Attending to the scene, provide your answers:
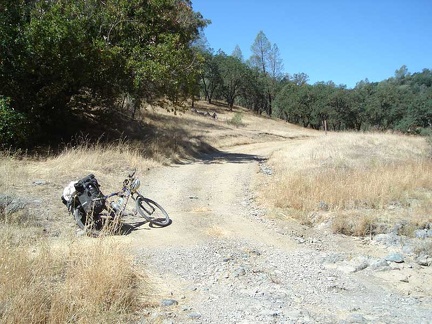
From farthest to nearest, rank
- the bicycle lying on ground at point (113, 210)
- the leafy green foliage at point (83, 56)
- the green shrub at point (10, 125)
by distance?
the leafy green foliage at point (83, 56) → the green shrub at point (10, 125) → the bicycle lying on ground at point (113, 210)

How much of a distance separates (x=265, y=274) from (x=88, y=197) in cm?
342

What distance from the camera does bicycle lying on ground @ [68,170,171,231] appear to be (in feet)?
21.5

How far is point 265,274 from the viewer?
5.41 meters

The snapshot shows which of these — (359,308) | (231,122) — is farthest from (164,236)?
(231,122)

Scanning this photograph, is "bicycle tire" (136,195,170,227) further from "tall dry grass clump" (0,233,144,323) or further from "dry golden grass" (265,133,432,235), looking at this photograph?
"dry golden grass" (265,133,432,235)

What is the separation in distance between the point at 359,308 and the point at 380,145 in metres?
18.3

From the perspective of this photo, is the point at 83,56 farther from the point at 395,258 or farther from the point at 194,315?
the point at 395,258

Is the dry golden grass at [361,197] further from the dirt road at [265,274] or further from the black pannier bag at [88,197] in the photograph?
the black pannier bag at [88,197]

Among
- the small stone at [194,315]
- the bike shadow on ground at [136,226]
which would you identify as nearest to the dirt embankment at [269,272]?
the small stone at [194,315]

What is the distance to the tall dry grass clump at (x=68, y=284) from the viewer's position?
3.46 m

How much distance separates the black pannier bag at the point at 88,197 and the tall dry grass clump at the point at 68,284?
68.9 inches

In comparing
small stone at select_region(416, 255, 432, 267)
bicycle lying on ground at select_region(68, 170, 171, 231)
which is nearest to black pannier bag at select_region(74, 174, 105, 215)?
bicycle lying on ground at select_region(68, 170, 171, 231)

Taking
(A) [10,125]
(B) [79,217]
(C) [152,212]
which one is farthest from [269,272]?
(A) [10,125]

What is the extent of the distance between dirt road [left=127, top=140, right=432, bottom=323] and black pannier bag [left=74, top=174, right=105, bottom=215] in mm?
803
